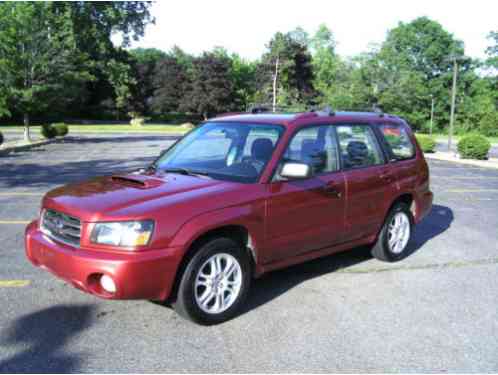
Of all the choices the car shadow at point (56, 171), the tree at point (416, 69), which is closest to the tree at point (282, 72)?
the tree at point (416, 69)

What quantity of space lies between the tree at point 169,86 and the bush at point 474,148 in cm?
5345

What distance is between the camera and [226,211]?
13.3 ft

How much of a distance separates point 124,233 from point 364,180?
2.83m

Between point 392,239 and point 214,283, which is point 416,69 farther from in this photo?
point 214,283

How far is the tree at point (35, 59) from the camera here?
79.6ft

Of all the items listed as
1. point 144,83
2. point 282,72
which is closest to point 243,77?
point 144,83

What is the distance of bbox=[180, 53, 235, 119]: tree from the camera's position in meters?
63.6

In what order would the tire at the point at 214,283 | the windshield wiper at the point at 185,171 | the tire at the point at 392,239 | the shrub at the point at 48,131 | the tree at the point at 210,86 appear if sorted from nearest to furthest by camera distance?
the tire at the point at 214,283, the windshield wiper at the point at 185,171, the tire at the point at 392,239, the shrub at the point at 48,131, the tree at the point at 210,86

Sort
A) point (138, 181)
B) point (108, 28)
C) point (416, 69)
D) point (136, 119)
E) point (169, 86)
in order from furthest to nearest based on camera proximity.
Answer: point (169, 86), point (416, 69), point (136, 119), point (108, 28), point (138, 181)

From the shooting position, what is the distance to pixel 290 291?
497 centimetres

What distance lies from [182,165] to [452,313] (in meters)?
2.95

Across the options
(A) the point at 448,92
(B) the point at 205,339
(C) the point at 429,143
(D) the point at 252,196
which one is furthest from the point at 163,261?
(A) the point at 448,92

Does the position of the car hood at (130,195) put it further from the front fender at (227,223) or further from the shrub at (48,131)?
the shrub at (48,131)

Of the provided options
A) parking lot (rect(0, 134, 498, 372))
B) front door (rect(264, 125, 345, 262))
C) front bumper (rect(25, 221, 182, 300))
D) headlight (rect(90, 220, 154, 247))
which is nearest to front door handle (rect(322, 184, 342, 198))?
front door (rect(264, 125, 345, 262))
